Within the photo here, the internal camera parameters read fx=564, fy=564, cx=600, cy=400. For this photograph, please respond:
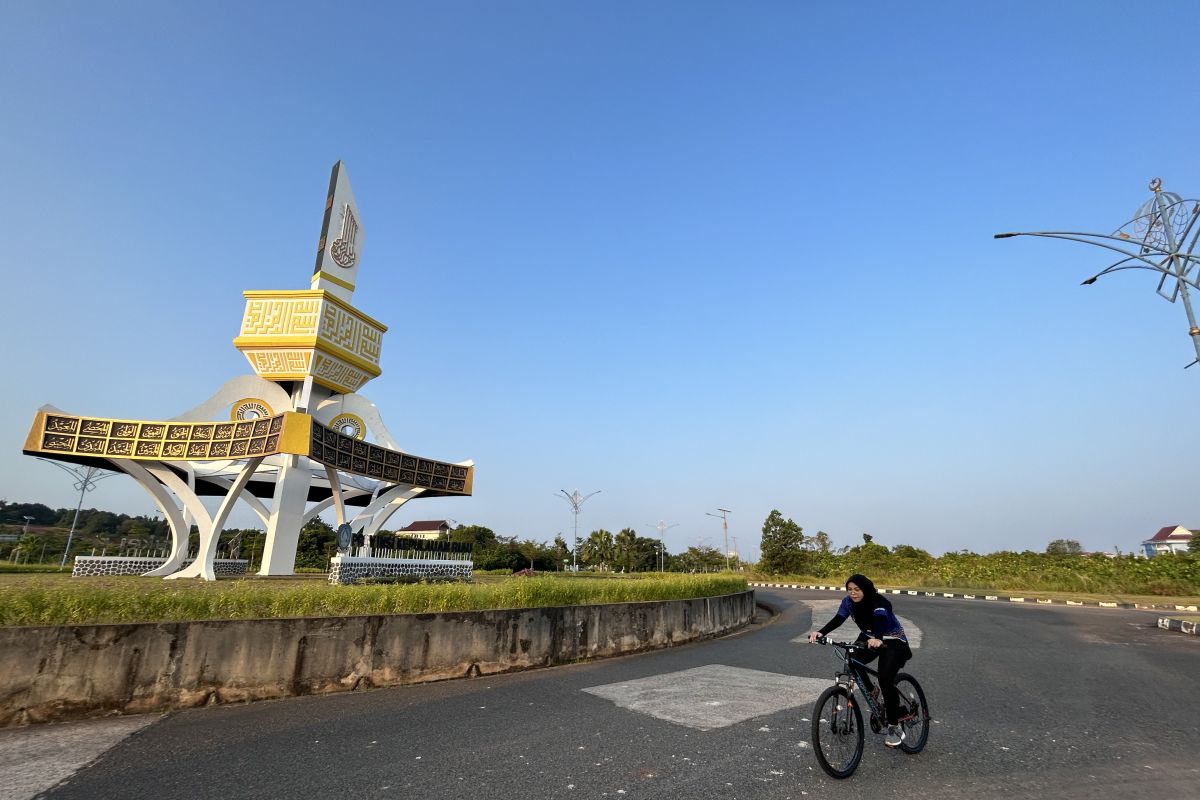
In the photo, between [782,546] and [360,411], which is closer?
[360,411]

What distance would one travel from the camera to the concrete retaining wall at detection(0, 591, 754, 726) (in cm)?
597

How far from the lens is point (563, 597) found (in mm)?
11430

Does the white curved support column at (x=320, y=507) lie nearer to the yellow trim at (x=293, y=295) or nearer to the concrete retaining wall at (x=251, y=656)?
the yellow trim at (x=293, y=295)

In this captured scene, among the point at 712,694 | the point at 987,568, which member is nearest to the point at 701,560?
the point at 987,568

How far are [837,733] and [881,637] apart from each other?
38.8 inches

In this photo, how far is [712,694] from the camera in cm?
764

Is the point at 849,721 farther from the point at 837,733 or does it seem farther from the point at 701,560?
the point at 701,560

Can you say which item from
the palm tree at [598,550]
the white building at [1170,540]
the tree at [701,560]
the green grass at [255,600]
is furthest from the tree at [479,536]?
the white building at [1170,540]

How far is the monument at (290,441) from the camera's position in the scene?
22047 millimetres

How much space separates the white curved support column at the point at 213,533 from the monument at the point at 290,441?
0.06m

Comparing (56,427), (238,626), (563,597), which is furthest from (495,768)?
(56,427)

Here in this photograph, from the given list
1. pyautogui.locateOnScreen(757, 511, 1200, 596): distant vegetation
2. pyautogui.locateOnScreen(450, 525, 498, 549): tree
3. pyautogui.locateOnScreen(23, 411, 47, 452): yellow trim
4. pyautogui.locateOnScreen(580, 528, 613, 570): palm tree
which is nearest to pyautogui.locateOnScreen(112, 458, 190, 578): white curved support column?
pyautogui.locateOnScreen(23, 411, 47, 452): yellow trim

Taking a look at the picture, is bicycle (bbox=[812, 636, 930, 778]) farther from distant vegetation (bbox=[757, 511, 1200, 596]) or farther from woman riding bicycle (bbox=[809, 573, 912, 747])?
distant vegetation (bbox=[757, 511, 1200, 596])

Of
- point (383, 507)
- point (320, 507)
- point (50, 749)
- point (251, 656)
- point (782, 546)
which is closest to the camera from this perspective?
point (50, 749)
